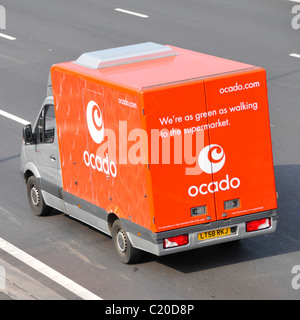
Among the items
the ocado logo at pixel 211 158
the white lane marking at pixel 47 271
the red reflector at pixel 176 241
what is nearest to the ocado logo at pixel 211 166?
the ocado logo at pixel 211 158

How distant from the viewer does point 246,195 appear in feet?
39.8

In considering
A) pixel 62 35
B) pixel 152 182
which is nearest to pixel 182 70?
pixel 152 182

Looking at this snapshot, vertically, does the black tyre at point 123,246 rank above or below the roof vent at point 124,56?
below

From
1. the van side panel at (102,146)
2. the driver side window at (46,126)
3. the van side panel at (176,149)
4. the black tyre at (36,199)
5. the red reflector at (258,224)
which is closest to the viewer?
the van side panel at (176,149)

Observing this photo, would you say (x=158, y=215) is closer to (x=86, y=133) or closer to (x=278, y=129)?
(x=86, y=133)

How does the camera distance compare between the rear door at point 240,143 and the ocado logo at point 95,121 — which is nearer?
the rear door at point 240,143

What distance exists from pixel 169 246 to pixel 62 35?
1462 centimetres

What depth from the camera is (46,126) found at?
1417 cm

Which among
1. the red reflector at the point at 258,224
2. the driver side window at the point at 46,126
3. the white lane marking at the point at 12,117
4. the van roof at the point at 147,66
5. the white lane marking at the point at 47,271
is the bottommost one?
the white lane marking at the point at 47,271

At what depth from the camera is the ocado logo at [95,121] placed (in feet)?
40.6

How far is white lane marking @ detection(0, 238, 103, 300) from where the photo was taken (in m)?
11.8

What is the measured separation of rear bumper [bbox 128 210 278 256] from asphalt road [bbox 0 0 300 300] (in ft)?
1.55

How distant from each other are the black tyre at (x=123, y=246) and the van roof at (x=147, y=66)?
203 cm

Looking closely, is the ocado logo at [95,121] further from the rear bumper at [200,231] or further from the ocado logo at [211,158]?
the ocado logo at [211,158]
